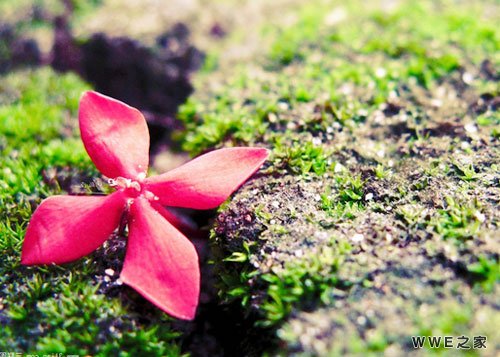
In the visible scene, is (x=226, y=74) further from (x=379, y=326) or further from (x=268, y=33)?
(x=379, y=326)

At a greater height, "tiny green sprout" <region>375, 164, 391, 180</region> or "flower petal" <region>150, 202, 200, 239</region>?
"tiny green sprout" <region>375, 164, 391, 180</region>

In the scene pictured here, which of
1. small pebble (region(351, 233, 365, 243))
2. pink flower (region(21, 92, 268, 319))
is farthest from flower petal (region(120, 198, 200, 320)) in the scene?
small pebble (region(351, 233, 365, 243))

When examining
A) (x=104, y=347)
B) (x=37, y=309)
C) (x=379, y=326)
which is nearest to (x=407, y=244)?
(x=379, y=326)

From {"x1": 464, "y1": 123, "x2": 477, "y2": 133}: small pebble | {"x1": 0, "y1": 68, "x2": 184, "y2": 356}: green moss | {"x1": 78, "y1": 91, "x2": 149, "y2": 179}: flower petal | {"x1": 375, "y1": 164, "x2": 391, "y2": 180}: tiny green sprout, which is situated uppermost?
{"x1": 78, "y1": 91, "x2": 149, "y2": 179}: flower petal

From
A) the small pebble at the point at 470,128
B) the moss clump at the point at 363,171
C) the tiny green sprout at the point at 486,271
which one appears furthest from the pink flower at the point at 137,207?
the small pebble at the point at 470,128

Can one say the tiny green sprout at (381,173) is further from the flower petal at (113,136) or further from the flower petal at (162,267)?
the flower petal at (113,136)

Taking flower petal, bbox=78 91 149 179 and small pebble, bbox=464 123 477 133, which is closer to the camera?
flower petal, bbox=78 91 149 179

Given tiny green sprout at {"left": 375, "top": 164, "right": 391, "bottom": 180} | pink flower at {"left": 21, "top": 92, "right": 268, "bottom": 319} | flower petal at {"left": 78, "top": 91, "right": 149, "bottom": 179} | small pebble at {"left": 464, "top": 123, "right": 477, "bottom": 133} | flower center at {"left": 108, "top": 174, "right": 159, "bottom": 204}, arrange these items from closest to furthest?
1. pink flower at {"left": 21, "top": 92, "right": 268, "bottom": 319}
2. flower center at {"left": 108, "top": 174, "right": 159, "bottom": 204}
3. flower petal at {"left": 78, "top": 91, "right": 149, "bottom": 179}
4. tiny green sprout at {"left": 375, "top": 164, "right": 391, "bottom": 180}
5. small pebble at {"left": 464, "top": 123, "right": 477, "bottom": 133}

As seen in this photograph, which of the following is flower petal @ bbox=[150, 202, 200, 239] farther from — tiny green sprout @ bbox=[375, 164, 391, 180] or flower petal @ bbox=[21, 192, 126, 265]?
tiny green sprout @ bbox=[375, 164, 391, 180]

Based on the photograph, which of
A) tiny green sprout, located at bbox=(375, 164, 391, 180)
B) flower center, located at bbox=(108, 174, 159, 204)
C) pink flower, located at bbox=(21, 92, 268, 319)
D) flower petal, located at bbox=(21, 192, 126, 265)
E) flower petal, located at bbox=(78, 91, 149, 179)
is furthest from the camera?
tiny green sprout, located at bbox=(375, 164, 391, 180)
